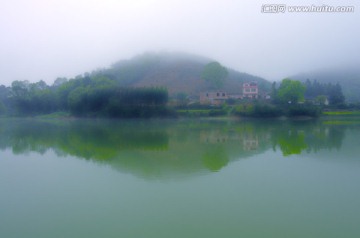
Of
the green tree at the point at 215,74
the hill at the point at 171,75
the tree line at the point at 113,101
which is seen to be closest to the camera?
the tree line at the point at 113,101

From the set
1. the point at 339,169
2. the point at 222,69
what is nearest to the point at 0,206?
the point at 339,169

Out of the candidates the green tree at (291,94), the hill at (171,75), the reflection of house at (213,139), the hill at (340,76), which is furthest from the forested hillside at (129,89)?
the hill at (340,76)

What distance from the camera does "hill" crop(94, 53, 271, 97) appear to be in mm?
69438

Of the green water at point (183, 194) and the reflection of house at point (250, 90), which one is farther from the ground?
the reflection of house at point (250, 90)

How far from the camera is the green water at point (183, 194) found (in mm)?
6160

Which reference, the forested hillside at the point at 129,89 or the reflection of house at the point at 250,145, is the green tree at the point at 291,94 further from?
the reflection of house at the point at 250,145

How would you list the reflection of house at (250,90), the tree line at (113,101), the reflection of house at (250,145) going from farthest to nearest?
the reflection of house at (250,90) < the tree line at (113,101) < the reflection of house at (250,145)

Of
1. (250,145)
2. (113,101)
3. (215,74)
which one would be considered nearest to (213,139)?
(250,145)

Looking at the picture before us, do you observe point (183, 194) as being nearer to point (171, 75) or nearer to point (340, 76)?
point (171, 75)

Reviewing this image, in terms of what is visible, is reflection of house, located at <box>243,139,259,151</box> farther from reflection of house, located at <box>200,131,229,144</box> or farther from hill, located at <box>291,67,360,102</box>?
hill, located at <box>291,67,360,102</box>

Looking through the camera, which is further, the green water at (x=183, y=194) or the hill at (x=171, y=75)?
the hill at (x=171, y=75)

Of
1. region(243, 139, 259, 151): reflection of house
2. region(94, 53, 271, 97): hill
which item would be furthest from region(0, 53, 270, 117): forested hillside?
region(243, 139, 259, 151): reflection of house

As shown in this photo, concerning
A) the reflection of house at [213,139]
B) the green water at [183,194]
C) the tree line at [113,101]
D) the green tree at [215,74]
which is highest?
the green tree at [215,74]

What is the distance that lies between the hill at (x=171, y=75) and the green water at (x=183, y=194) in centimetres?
5097
